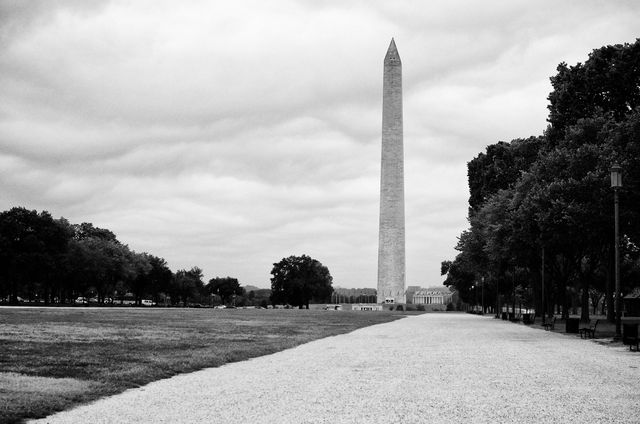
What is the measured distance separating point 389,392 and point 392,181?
259 ft

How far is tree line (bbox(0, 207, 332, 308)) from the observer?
85.1m

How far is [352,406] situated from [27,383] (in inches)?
213

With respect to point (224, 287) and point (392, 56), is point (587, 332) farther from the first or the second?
point (224, 287)

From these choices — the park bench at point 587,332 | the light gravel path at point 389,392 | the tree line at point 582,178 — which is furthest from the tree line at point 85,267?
the light gravel path at point 389,392

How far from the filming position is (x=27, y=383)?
12.1 metres

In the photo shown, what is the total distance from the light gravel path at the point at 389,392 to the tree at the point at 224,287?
154 metres

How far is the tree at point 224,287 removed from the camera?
172750 millimetres

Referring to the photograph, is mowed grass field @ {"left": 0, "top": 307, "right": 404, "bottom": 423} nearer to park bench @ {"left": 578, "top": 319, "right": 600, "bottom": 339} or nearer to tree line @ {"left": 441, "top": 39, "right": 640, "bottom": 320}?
park bench @ {"left": 578, "top": 319, "right": 600, "bottom": 339}

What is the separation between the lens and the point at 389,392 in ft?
40.4

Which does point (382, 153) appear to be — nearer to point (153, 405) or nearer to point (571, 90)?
point (571, 90)

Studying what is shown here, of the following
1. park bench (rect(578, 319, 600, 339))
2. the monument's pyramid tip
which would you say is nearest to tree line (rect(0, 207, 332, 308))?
the monument's pyramid tip

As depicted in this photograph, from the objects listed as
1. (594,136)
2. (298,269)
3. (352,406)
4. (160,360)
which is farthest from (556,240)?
(298,269)

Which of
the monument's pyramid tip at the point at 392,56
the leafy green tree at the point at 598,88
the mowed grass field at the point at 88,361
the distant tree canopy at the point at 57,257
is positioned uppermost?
the monument's pyramid tip at the point at 392,56

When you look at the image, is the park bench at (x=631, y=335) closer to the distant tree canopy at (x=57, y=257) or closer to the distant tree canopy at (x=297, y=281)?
the distant tree canopy at (x=57, y=257)
